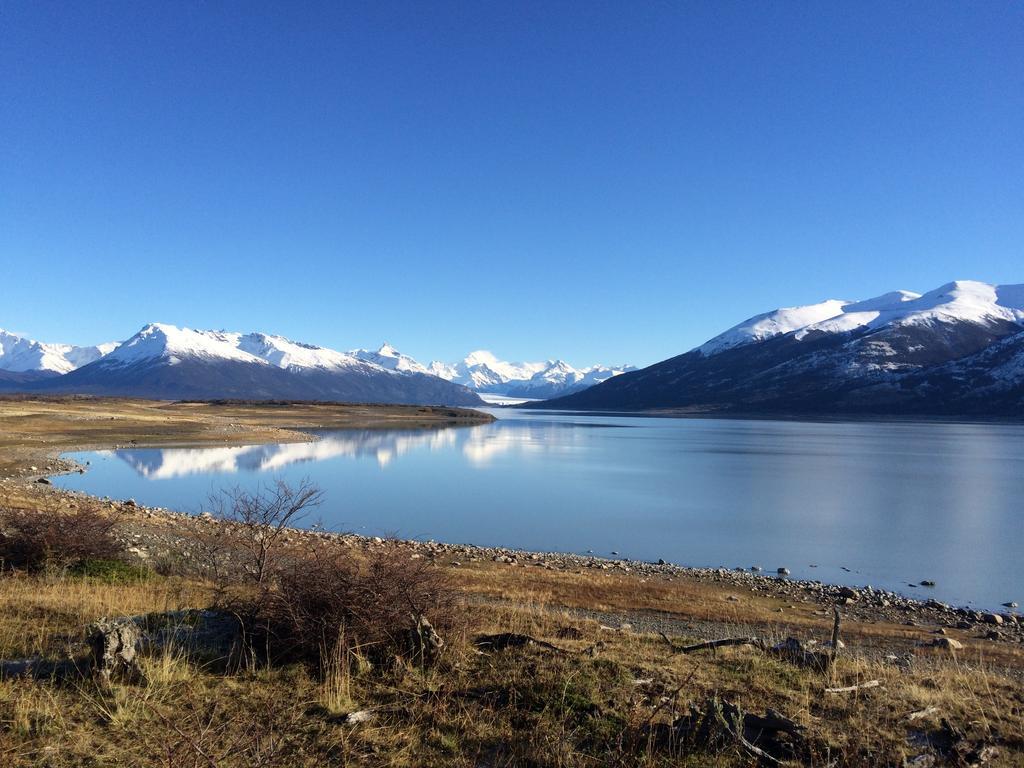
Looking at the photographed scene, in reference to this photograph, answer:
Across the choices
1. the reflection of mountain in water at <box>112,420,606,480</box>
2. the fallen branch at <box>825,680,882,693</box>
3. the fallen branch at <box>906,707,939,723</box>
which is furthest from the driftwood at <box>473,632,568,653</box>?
the reflection of mountain in water at <box>112,420,606,480</box>

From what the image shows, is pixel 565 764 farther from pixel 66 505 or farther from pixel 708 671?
pixel 66 505

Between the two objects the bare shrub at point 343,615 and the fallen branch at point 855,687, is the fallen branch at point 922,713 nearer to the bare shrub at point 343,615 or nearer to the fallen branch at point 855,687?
the fallen branch at point 855,687

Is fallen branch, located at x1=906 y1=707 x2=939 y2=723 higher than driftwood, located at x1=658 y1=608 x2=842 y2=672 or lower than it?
higher

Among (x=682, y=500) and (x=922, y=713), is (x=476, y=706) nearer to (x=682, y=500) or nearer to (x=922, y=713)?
(x=922, y=713)

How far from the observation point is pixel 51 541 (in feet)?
40.5

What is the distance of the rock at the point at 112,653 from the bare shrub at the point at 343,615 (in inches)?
50.1

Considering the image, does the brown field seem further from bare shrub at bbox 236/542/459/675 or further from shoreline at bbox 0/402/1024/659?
shoreline at bbox 0/402/1024/659

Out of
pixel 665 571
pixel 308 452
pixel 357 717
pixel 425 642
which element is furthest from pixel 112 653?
pixel 308 452

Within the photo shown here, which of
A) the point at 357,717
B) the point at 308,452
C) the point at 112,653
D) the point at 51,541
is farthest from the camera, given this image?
the point at 308,452

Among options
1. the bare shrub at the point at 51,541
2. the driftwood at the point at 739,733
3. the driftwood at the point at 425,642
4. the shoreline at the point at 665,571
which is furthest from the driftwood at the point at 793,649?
the bare shrub at the point at 51,541

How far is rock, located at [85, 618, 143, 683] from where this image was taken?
252 inches

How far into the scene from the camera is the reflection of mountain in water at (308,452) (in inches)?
1951

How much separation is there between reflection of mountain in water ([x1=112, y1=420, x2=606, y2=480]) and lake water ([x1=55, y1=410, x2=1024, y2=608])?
421 mm

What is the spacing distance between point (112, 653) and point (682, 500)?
36568 millimetres
